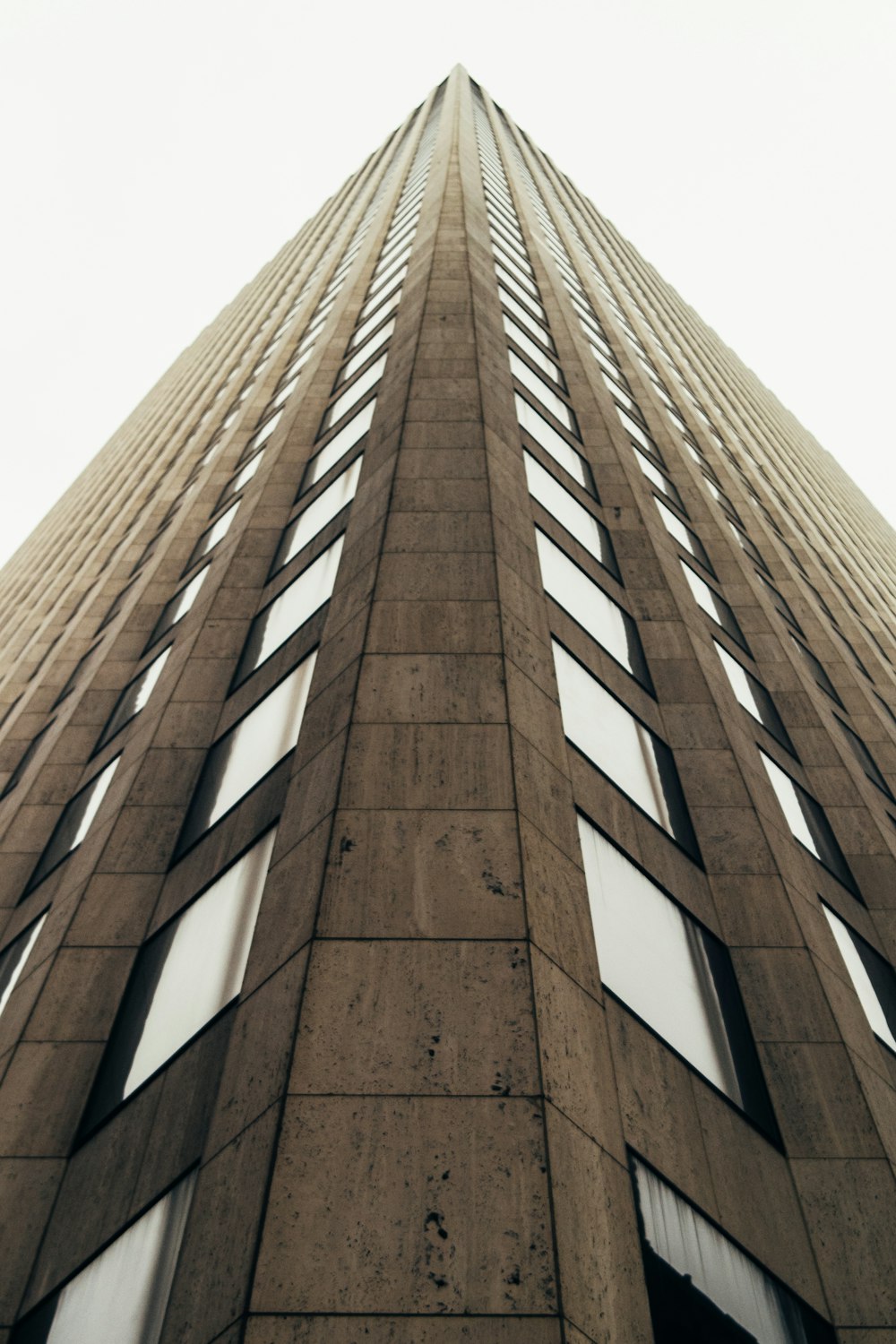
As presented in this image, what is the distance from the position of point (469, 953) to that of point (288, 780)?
354 cm

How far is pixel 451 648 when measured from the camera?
9.87 metres

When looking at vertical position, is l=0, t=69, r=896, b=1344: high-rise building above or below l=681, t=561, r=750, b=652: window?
below

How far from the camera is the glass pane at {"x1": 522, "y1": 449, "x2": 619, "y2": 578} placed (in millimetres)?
15523

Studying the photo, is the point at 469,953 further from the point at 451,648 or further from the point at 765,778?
the point at 765,778

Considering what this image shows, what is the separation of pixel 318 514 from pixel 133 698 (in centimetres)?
504

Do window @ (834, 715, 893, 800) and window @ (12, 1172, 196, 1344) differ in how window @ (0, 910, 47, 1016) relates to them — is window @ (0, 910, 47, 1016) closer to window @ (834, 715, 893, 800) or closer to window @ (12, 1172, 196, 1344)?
window @ (12, 1172, 196, 1344)

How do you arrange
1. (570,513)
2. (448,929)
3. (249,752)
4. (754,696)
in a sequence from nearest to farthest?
(448,929), (249,752), (570,513), (754,696)

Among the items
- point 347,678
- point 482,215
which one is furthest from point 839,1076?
point 482,215

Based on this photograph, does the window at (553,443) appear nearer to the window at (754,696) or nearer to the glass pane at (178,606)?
the window at (754,696)

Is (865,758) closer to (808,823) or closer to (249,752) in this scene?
(808,823)

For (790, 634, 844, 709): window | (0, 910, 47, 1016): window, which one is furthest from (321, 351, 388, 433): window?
(790, 634, 844, 709): window

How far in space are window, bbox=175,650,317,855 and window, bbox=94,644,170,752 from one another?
16.1 ft

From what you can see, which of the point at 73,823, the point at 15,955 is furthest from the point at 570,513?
the point at 15,955

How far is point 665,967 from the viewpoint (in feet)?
29.8
